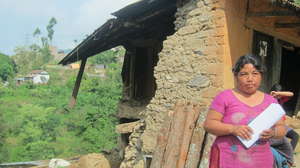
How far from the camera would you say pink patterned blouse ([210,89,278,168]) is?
257 cm

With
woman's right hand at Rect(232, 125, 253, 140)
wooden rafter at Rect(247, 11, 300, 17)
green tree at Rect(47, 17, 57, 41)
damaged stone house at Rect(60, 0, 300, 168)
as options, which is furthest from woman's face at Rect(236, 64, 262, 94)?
green tree at Rect(47, 17, 57, 41)

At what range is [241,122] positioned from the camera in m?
2.58

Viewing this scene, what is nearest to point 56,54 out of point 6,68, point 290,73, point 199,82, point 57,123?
point 6,68

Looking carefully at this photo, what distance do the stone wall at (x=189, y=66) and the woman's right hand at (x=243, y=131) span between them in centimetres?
277

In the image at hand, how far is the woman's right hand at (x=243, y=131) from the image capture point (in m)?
2.51

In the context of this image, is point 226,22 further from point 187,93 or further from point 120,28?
point 120,28

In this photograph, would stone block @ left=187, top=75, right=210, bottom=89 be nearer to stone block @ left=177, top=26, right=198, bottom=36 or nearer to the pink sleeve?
stone block @ left=177, top=26, right=198, bottom=36

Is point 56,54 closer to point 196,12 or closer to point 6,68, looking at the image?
point 6,68

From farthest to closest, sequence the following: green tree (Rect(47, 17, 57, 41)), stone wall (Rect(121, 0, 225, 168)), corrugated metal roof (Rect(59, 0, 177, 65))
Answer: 1. green tree (Rect(47, 17, 57, 41))
2. corrugated metal roof (Rect(59, 0, 177, 65))
3. stone wall (Rect(121, 0, 225, 168))

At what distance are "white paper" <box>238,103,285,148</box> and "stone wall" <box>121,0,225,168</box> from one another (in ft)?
8.81

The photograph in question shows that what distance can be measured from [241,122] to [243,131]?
0.29ft

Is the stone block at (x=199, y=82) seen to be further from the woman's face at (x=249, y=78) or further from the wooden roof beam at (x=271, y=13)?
the woman's face at (x=249, y=78)

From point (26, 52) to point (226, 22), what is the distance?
56436 mm

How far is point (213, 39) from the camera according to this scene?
577 centimetres
